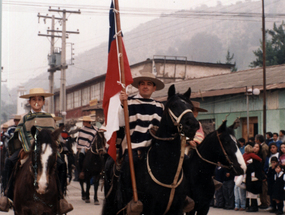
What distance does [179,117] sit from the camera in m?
5.59

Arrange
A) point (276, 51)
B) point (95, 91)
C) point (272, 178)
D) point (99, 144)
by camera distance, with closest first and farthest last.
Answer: point (272, 178) < point (99, 144) < point (276, 51) < point (95, 91)

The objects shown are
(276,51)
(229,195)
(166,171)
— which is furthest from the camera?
(276,51)

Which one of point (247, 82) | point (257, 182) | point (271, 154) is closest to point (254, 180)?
point (257, 182)

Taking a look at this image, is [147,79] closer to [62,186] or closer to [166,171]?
[166,171]

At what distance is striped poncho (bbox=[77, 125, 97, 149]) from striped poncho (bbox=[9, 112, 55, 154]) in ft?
24.9

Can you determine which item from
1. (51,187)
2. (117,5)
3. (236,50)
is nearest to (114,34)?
(117,5)

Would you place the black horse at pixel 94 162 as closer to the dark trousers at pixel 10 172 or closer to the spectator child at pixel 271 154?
the spectator child at pixel 271 154

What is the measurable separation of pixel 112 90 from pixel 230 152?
8.66ft

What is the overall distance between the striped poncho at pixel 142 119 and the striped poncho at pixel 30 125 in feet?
6.80

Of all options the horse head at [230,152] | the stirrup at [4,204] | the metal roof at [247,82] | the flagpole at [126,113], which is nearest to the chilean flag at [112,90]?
the flagpole at [126,113]

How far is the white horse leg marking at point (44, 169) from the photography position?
6.65m

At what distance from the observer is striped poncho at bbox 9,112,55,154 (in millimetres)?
7887

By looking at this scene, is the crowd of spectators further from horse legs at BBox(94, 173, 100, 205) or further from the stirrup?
the stirrup

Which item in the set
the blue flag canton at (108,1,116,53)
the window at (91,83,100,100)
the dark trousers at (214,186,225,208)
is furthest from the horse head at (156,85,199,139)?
the window at (91,83,100,100)
